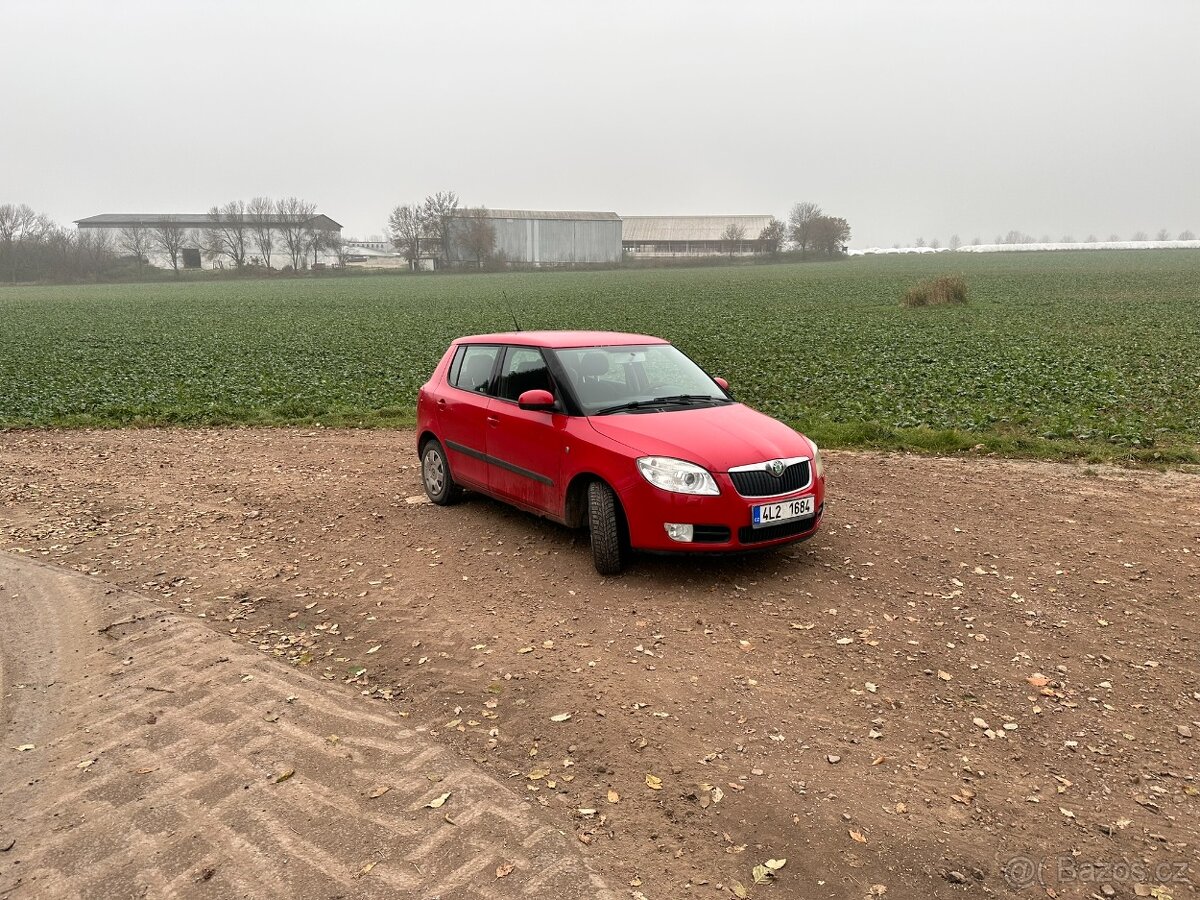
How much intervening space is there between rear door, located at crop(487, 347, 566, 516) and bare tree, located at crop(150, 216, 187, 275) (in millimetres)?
105891

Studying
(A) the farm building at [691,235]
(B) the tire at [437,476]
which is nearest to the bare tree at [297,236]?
(A) the farm building at [691,235]

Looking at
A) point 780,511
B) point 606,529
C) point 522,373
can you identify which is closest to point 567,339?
point 522,373

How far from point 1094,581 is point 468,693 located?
4245 mm

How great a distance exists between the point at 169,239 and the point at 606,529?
11083cm

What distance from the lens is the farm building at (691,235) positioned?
122 metres

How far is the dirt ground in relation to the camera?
9.87ft

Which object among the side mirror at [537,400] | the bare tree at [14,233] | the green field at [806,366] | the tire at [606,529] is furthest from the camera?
the bare tree at [14,233]

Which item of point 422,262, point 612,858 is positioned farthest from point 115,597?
point 422,262

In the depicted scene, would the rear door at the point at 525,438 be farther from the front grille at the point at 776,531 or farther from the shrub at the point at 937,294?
the shrub at the point at 937,294

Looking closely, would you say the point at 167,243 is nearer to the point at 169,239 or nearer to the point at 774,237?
the point at 169,239

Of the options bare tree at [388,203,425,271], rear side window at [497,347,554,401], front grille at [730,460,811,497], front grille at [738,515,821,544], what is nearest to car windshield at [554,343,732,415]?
rear side window at [497,347,554,401]

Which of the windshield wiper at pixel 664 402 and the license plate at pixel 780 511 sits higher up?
the windshield wiper at pixel 664 402

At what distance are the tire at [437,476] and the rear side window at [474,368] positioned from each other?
0.70 metres

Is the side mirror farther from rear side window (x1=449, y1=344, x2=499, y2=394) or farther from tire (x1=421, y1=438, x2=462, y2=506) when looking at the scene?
tire (x1=421, y1=438, x2=462, y2=506)
